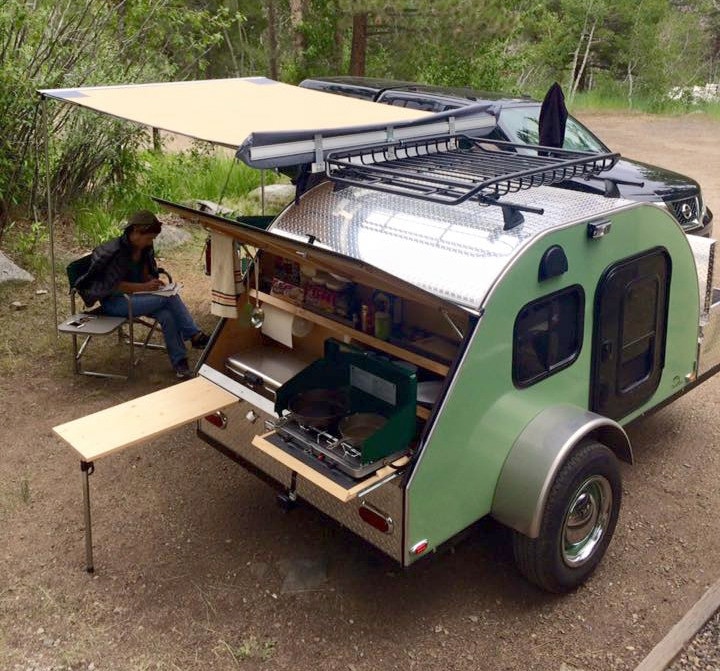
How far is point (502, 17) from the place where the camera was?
13.6 m

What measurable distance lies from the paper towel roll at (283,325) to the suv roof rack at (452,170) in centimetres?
88

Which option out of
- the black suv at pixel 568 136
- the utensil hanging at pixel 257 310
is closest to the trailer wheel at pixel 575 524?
the utensil hanging at pixel 257 310

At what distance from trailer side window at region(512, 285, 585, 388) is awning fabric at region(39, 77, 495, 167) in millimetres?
1577

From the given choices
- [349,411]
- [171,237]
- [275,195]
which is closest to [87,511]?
[349,411]

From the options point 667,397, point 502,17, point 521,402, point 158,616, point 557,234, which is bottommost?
point 158,616

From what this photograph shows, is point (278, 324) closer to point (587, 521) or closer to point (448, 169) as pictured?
point (448, 169)

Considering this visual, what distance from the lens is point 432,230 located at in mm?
4156

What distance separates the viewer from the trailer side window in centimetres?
388

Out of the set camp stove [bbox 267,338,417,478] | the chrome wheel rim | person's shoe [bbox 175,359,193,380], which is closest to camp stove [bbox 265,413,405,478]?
camp stove [bbox 267,338,417,478]

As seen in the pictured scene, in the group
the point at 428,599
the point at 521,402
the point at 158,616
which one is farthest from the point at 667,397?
the point at 158,616

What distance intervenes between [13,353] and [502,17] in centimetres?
1022

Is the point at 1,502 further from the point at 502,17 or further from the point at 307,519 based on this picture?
the point at 502,17

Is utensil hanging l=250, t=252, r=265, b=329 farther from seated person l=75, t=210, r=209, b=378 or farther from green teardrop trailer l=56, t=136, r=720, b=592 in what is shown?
seated person l=75, t=210, r=209, b=378

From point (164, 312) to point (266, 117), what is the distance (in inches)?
79.5
